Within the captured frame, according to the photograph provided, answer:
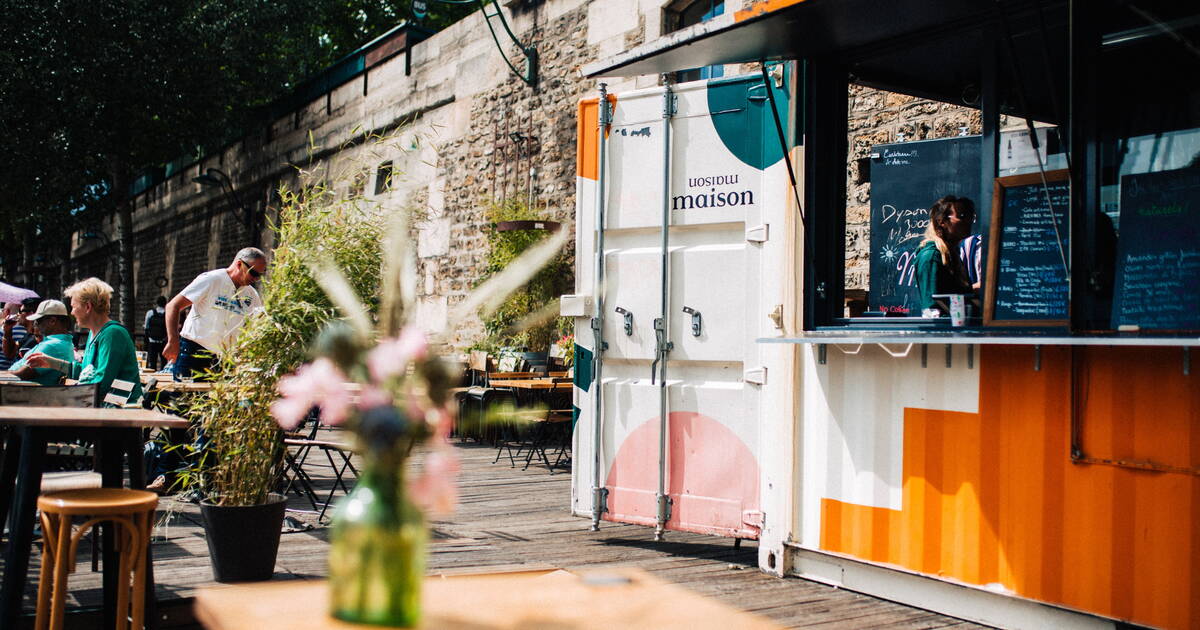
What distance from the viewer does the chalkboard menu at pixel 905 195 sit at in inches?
279

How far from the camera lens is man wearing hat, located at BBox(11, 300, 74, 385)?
646cm

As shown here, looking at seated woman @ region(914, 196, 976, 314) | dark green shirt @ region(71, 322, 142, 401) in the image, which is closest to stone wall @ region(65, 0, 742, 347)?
dark green shirt @ region(71, 322, 142, 401)

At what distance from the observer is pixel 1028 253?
4.04 meters

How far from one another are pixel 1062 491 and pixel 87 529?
3.39 metres

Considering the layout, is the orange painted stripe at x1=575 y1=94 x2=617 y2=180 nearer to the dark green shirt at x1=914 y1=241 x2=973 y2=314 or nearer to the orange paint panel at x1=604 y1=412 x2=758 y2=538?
the orange paint panel at x1=604 y1=412 x2=758 y2=538

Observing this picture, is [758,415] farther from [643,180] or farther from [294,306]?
[294,306]

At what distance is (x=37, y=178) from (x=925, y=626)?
21067 mm

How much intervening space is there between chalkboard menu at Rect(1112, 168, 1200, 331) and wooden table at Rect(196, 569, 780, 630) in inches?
91.7

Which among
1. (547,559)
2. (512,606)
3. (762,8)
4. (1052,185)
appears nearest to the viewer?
(512,606)

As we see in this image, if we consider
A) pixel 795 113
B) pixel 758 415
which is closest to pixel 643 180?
pixel 795 113

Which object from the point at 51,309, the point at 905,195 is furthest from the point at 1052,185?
the point at 51,309

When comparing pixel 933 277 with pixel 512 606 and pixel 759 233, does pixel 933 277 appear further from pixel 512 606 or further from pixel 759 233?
pixel 512 606

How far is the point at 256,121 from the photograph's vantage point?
71.0 feet

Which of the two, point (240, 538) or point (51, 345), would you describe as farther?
point (51, 345)
